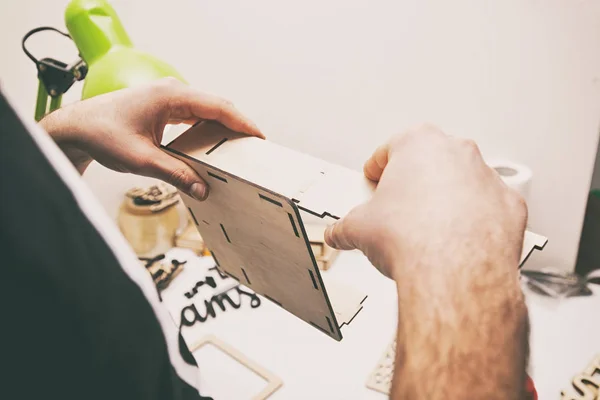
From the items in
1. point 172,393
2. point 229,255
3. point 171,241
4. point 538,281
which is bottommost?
point 538,281

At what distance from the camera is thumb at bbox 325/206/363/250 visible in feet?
1.54

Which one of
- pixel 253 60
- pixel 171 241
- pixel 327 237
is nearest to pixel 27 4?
pixel 253 60

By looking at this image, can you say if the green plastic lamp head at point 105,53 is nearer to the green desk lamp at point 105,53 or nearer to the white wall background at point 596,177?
the green desk lamp at point 105,53

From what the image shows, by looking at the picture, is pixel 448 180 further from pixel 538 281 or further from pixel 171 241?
pixel 171 241

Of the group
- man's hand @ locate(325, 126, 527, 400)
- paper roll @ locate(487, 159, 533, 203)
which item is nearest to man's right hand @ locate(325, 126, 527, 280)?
man's hand @ locate(325, 126, 527, 400)

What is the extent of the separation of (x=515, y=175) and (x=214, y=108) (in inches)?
25.2

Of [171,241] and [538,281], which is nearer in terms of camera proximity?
[538,281]

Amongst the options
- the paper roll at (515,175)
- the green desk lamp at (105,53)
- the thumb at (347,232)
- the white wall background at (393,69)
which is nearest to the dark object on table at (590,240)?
the white wall background at (393,69)

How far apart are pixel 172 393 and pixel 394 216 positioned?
9.3 inches

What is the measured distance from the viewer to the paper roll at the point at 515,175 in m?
0.91

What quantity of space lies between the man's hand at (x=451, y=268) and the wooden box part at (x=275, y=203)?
82mm

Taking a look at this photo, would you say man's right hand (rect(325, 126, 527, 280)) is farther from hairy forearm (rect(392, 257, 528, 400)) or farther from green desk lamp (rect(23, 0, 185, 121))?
green desk lamp (rect(23, 0, 185, 121))

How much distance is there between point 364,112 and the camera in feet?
3.62

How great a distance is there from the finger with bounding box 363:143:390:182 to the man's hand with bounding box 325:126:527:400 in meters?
0.06
